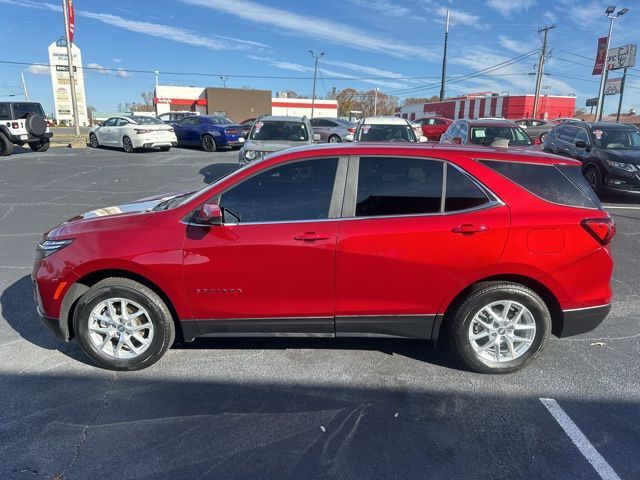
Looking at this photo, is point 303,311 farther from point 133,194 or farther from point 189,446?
point 133,194

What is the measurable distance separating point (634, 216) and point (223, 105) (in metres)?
62.6

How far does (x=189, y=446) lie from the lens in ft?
8.57

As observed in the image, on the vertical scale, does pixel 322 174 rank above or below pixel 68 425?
above

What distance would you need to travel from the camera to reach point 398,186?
3.22m

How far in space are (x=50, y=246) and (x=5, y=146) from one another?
16868 mm

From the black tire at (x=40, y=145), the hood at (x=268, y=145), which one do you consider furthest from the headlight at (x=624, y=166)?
the black tire at (x=40, y=145)

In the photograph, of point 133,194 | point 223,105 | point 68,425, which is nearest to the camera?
point 68,425

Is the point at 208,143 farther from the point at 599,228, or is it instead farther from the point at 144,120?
the point at 599,228

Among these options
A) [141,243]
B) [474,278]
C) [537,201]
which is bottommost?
[474,278]

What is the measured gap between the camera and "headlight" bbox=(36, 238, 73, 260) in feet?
10.8

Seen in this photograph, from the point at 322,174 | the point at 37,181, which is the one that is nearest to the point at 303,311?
the point at 322,174

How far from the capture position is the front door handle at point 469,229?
3.07 m

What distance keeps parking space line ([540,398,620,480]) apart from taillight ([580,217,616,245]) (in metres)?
1.19

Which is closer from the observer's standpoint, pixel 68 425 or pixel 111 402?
pixel 68 425
